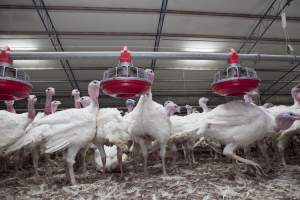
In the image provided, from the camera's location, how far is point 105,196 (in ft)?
12.2

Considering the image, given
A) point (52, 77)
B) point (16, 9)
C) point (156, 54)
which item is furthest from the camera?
point (52, 77)

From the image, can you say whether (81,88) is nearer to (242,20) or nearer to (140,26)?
(140,26)

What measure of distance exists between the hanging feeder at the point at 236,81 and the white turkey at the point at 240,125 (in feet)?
4.80

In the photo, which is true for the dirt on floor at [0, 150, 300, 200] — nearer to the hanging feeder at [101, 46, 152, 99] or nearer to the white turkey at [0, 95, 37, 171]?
the white turkey at [0, 95, 37, 171]

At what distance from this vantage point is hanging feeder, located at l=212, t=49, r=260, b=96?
103 inches

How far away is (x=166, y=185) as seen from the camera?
13.0 ft

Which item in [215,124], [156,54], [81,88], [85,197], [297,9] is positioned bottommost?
[85,197]

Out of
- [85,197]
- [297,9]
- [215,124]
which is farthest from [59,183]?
[297,9]

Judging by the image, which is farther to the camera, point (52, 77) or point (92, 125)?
point (52, 77)

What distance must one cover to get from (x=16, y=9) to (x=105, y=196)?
5822 millimetres

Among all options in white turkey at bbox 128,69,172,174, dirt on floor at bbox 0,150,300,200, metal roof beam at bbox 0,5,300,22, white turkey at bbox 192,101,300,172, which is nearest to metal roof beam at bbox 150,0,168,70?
metal roof beam at bbox 0,5,300,22

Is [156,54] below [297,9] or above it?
below

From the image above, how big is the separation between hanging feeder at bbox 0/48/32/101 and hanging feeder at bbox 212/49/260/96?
5.41 feet

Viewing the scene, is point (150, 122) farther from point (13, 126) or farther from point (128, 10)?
point (128, 10)
